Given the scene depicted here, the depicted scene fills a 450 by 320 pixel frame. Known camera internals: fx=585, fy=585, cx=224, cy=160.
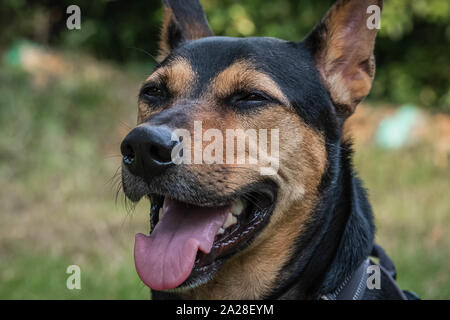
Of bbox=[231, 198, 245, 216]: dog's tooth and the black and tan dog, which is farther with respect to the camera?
bbox=[231, 198, 245, 216]: dog's tooth

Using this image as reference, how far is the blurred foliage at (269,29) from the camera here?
10.0 meters

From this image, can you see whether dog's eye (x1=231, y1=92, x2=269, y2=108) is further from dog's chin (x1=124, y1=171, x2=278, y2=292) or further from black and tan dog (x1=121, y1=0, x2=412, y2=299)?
dog's chin (x1=124, y1=171, x2=278, y2=292)

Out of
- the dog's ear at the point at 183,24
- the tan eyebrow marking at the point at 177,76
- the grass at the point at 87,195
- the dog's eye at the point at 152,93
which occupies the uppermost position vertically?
the dog's ear at the point at 183,24

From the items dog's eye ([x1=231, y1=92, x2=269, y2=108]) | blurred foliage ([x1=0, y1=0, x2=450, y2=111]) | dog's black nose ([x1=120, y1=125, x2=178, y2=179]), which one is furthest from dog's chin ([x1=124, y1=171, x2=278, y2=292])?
blurred foliage ([x1=0, y1=0, x2=450, y2=111])

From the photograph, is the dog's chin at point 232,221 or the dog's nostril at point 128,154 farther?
the dog's chin at point 232,221

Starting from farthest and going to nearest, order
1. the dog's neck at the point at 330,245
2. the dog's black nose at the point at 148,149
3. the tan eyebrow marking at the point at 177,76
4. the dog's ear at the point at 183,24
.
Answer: the dog's ear at the point at 183,24 < the tan eyebrow marking at the point at 177,76 < the dog's neck at the point at 330,245 < the dog's black nose at the point at 148,149

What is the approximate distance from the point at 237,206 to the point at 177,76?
34.0 inches

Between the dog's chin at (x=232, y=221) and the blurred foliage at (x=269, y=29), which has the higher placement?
the blurred foliage at (x=269, y=29)

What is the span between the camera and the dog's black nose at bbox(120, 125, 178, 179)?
275 centimetres

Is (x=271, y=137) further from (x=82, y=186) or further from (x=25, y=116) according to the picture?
(x=25, y=116)

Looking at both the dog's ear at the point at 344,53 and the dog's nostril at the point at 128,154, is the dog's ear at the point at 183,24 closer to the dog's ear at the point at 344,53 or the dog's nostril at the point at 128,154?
the dog's ear at the point at 344,53

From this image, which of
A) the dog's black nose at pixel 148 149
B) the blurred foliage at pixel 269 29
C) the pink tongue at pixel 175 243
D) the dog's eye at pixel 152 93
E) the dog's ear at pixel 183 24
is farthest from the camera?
the blurred foliage at pixel 269 29

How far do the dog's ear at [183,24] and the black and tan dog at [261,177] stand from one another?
1.53ft

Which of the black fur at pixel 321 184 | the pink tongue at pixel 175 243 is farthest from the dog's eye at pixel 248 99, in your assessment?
the pink tongue at pixel 175 243
